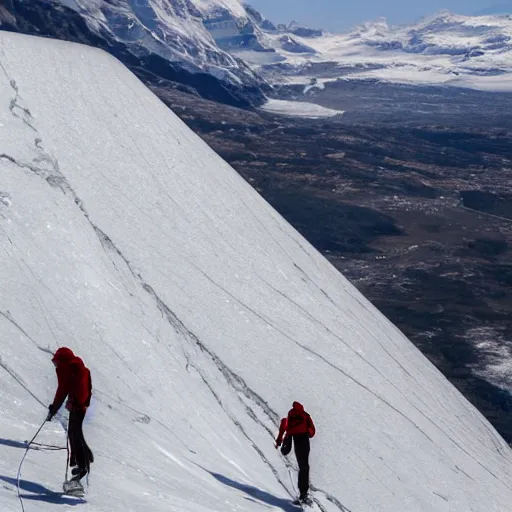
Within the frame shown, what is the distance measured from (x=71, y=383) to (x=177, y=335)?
542cm

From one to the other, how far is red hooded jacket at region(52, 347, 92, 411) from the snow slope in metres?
0.75

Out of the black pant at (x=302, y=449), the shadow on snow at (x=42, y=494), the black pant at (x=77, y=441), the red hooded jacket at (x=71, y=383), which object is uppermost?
the red hooded jacket at (x=71, y=383)

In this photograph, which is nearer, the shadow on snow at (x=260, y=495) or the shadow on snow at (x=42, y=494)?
the shadow on snow at (x=42, y=494)

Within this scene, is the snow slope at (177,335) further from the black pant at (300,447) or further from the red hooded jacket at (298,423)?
the red hooded jacket at (298,423)

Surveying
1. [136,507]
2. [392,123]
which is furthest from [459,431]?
[392,123]

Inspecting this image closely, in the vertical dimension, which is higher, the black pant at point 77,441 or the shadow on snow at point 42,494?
the black pant at point 77,441

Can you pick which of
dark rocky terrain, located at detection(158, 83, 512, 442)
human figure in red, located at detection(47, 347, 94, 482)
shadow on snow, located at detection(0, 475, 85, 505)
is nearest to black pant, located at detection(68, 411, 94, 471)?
human figure in red, located at detection(47, 347, 94, 482)

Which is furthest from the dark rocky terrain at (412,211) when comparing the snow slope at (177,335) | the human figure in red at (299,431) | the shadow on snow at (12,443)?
Result: the shadow on snow at (12,443)

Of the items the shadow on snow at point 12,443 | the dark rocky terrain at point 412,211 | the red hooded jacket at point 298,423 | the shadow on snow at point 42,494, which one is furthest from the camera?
the dark rocky terrain at point 412,211

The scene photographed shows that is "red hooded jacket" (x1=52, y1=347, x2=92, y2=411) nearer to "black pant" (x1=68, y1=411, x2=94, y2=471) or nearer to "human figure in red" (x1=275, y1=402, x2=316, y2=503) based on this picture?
"black pant" (x1=68, y1=411, x2=94, y2=471)

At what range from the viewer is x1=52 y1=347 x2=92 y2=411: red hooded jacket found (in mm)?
6504

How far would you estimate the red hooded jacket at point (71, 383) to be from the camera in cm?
650

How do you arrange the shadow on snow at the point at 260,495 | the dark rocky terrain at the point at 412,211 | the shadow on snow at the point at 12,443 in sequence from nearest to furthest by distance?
the shadow on snow at the point at 12,443
the shadow on snow at the point at 260,495
the dark rocky terrain at the point at 412,211

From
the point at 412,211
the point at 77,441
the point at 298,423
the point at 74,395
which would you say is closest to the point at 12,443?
the point at 77,441
